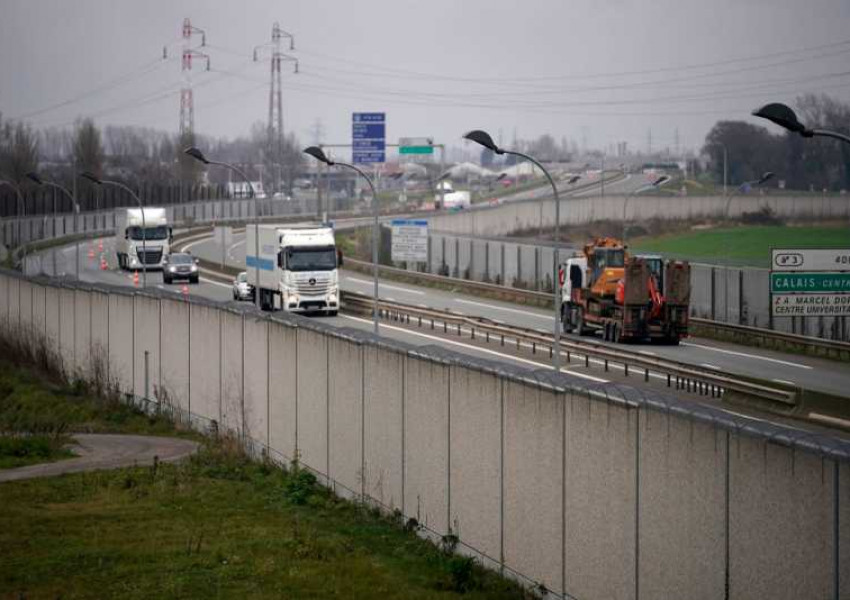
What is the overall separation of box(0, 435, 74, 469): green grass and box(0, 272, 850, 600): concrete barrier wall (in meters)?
3.49

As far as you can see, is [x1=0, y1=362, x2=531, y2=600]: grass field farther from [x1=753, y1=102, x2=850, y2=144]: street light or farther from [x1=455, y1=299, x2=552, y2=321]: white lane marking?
[x1=455, y1=299, x2=552, y2=321]: white lane marking

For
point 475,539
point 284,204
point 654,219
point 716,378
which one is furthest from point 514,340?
point 284,204

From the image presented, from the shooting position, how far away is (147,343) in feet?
104

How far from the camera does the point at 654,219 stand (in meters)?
84.8

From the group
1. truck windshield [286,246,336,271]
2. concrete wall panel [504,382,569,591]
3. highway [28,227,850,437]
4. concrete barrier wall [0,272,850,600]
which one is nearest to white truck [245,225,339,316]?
truck windshield [286,246,336,271]

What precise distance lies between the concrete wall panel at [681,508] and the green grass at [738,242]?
39871 mm

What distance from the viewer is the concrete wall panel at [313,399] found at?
70.4ft

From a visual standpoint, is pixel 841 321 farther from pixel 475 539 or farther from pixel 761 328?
pixel 475 539

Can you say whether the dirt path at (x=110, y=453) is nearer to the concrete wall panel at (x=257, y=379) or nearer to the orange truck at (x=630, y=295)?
the concrete wall panel at (x=257, y=379)

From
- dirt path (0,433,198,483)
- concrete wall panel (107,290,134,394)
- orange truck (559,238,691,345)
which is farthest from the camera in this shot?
orange truck (559,238,691,345)

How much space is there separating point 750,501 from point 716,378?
17.0 m

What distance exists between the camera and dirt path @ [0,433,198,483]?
23.5 meters

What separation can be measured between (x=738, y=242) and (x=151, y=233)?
3578 cm

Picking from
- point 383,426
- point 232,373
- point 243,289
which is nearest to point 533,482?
point 383,426
